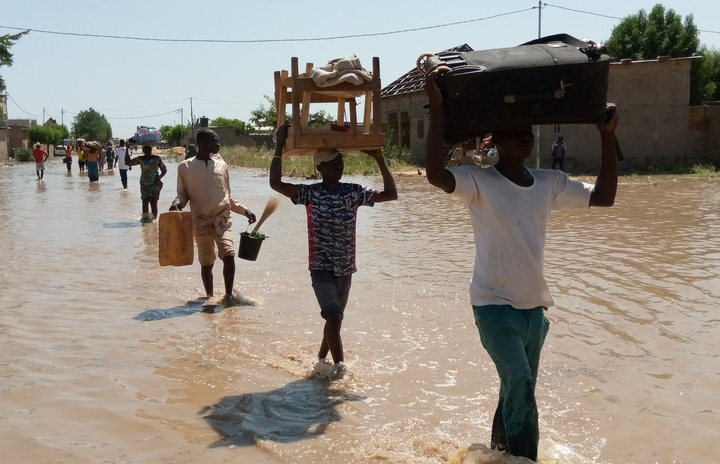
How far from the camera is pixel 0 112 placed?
63812 millimetres

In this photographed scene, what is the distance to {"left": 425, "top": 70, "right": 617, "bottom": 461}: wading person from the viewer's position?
123 inches

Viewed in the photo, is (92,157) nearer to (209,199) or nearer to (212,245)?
(212,245)

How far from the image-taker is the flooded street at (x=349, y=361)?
401 centimetres

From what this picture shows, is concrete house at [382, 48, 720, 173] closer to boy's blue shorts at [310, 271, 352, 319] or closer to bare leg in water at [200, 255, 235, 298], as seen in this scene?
bare leg in water at [200, 255, 235, 298]

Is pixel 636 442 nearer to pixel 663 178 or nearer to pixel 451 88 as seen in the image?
pixel 451 88

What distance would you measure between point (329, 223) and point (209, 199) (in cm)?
259

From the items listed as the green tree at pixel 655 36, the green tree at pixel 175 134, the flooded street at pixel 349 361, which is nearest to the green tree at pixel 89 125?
the green tree at pixel 175 134

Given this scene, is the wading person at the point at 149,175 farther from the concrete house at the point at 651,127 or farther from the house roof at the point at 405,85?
the house roof at the point at 405,85

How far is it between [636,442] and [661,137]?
2458 cm

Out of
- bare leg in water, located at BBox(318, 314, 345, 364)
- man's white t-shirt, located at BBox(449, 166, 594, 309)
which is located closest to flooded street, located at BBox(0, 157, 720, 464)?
bare leg in water, located at BBox(318, 314, 345, 364)

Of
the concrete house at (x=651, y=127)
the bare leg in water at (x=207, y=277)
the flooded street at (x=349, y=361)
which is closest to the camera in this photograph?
the flooded street at (x=349, y=361)

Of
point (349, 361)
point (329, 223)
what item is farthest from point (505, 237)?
point (349, 361)

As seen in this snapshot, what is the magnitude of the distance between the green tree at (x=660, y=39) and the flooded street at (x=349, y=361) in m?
31.5

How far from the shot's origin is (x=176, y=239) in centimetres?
649
